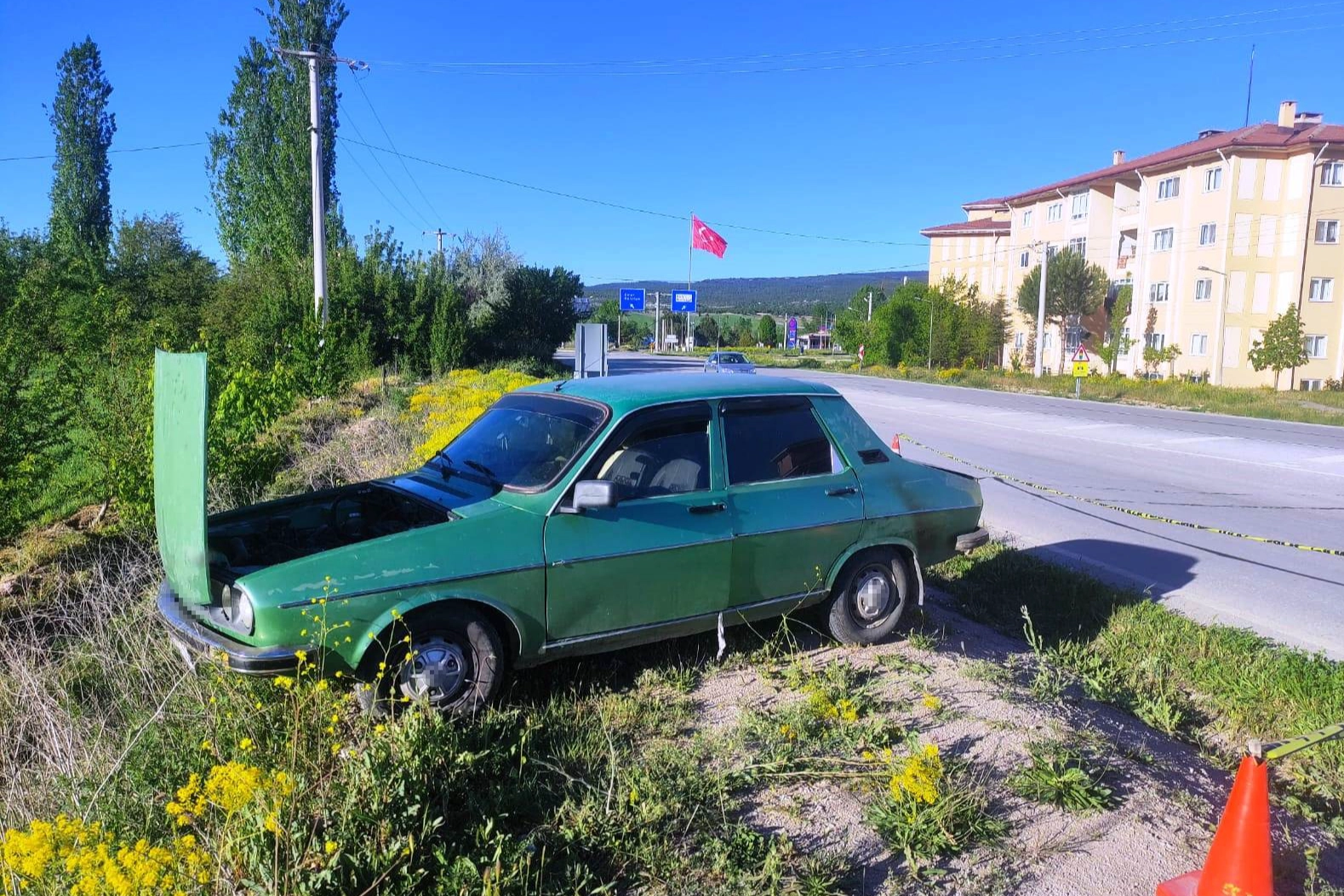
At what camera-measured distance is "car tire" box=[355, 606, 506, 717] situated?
3.77 m

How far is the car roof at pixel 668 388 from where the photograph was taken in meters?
4.68

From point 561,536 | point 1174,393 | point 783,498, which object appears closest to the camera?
point 561,536

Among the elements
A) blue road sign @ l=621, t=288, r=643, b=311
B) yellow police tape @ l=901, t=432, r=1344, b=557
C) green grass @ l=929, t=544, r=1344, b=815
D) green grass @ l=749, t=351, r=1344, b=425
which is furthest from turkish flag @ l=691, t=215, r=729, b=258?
green grass @ l=929, t=544, r=1344, b=815

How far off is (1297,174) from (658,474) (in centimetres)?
4999

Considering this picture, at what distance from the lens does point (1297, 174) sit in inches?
1684

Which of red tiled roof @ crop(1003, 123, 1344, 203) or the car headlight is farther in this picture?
red tiled roof @ crop(1003, 123, 1344, 203)

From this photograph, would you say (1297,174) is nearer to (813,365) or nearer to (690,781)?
(813,365)

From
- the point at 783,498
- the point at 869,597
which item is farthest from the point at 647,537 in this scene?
the point at 869,597

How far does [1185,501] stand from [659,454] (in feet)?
28.3

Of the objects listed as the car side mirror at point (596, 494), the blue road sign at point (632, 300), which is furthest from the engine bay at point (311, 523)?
the blue road sign at point (632, 300)

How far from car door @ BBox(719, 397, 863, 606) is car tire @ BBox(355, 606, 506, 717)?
130 centimetres

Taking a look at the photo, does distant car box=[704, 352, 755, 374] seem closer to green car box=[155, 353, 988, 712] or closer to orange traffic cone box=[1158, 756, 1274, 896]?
green car box=[155, 353, 988, 712]

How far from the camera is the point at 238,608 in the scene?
12.2 ft

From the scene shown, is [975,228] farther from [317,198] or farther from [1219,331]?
[317,198]
